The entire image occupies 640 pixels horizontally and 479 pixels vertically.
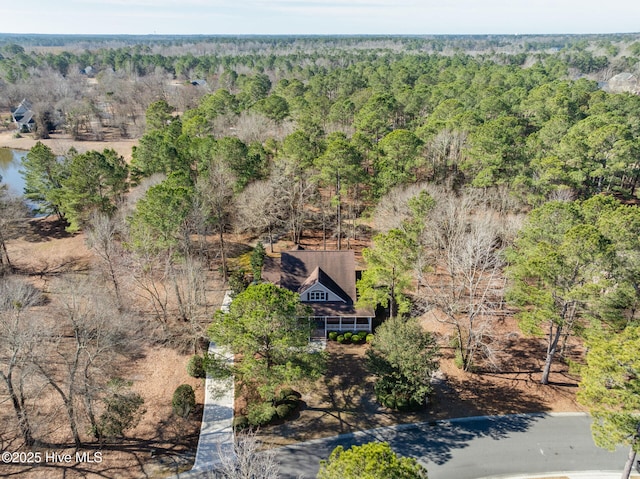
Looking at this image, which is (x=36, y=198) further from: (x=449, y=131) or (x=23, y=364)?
(x=449, y=131)

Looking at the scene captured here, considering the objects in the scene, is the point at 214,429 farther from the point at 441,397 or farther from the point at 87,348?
the point at 441,397

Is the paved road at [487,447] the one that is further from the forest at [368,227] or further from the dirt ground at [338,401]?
the forest at [368,227]

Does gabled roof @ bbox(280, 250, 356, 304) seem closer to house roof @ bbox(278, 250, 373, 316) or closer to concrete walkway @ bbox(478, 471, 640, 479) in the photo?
house roof @ bbox(278, 250, 373, 316)

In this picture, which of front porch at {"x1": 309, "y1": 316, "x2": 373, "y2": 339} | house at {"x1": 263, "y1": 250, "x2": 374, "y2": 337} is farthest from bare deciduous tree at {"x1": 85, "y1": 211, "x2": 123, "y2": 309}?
front porch at {"x1": 309, "y1": 316, "x2": 373, "y2": 339}

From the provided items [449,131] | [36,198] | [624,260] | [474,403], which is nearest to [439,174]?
[449,131]

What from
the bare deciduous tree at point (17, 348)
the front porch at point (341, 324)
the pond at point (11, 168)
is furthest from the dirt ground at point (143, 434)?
the pond at point (11, 168)
